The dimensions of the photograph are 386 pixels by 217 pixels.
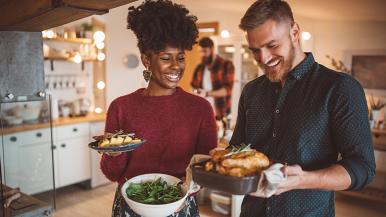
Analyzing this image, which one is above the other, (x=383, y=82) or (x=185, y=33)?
(x=185, y=33)

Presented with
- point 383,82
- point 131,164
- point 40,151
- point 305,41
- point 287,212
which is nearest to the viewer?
point 287,212

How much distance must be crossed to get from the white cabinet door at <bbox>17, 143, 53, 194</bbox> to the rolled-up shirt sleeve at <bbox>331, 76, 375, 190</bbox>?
11.2 feet

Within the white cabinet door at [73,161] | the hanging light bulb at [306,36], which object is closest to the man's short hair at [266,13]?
the white cabinet door at [73,161]

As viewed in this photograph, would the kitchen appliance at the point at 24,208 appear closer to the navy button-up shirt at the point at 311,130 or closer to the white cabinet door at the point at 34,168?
the navy button-up shirt at the point at 311,130

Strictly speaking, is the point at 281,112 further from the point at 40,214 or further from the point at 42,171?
the point at 42,171

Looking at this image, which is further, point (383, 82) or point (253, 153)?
point (383, 82)

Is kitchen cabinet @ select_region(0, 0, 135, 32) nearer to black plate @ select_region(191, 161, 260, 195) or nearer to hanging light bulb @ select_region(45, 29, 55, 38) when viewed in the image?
black plate @ select_region(191, 161, 260, 195)

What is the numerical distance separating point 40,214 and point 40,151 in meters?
2.00

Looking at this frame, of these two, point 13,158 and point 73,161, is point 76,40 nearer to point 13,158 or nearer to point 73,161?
point 73,161

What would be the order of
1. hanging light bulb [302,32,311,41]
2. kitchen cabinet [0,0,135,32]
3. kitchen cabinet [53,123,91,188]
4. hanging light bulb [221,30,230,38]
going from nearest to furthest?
kitchen cabinet [0,0,135,32]
kitchen cabinet [53,123,91,188]
hanging light bulb [302,32,311,41]
hanging light bulb [221,30,230,38]

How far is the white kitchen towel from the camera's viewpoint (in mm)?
926

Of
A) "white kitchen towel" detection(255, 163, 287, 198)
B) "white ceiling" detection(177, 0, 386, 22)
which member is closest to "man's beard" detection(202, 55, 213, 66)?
"white ceiling" detection(177, 0, 386, 22)

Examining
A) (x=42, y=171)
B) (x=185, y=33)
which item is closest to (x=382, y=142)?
(x=185, y=33)

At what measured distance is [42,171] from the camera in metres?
3.88
